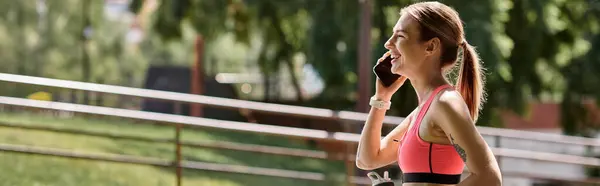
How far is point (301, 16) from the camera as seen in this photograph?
54.6ft

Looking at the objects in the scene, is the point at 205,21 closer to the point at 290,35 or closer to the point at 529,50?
the point at 290,35

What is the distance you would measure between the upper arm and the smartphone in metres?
0.33

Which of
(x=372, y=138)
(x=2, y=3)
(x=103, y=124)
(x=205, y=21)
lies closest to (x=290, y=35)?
(x=205, y=21)

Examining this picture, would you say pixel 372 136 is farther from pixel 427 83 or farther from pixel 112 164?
pixel 112 164

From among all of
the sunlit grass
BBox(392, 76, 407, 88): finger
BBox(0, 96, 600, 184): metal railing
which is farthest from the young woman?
the sunlit grass

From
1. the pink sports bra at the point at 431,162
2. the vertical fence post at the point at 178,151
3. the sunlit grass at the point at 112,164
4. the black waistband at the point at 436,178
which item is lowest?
the sunlit grass at the point at 112,164

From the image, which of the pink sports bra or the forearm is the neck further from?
the forearm

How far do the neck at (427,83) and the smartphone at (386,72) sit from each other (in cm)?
13

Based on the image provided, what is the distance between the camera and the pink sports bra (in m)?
2.22

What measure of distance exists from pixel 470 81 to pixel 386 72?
23 centimetres

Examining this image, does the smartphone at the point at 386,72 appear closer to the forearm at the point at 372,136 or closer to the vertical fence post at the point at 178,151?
the forearm at the point at 372,136

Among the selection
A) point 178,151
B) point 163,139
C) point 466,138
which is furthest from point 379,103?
point 178,151

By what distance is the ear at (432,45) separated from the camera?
229cm

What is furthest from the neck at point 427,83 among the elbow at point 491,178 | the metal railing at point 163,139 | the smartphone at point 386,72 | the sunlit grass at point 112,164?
the sunlit grass at point 112,164
